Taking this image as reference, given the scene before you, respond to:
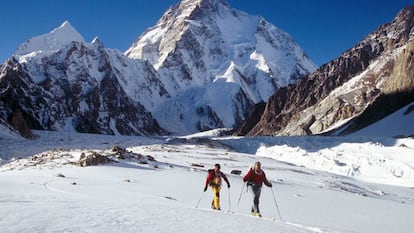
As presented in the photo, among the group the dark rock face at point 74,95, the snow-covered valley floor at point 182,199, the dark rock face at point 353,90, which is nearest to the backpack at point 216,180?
the snow-covered valley floor at point 182,199

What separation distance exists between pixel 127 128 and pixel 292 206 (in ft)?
522

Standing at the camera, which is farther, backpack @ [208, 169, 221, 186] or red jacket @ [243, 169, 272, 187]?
backpack @ [208, 169, 221, 186]

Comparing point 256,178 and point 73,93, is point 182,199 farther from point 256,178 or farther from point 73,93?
point 73,93

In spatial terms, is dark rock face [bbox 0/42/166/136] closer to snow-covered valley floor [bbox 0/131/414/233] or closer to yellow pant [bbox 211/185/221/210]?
snow-covered valley floor [bbox 0/131/414/233]

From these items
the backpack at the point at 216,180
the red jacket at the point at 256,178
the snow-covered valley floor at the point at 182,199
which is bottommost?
the snow-covered valley floor at the point at 182,199

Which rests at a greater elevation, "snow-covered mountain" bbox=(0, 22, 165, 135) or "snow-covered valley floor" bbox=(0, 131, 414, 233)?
"snow-covered mountain" bbox=(0, 22, 165, 135)

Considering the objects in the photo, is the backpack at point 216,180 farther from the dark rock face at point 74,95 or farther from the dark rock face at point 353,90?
the dark rock face at point 74,95

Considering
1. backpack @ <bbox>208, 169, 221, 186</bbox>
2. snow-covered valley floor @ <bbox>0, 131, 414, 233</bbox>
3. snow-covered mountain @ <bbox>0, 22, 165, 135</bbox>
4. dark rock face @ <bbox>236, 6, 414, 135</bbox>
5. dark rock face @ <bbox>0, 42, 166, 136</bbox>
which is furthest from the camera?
snow-covered mountain @ <bbox>0, 22, 165, 135</bbox>

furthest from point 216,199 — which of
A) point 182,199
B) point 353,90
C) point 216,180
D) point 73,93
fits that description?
point 73,93

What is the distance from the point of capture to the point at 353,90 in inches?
3799

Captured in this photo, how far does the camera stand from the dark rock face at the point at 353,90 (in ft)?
261

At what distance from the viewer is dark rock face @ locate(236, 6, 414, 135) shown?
79688 millimetres

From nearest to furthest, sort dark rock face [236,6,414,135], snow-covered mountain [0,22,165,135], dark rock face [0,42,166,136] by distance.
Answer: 1. dark rock face [236,6,414,135]
2. dark rock face [0,42,166,136]
3. snow-covered mountain [0,22,165,135]

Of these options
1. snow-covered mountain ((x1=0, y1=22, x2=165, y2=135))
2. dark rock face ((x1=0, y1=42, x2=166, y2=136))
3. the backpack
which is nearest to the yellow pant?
the backpack
